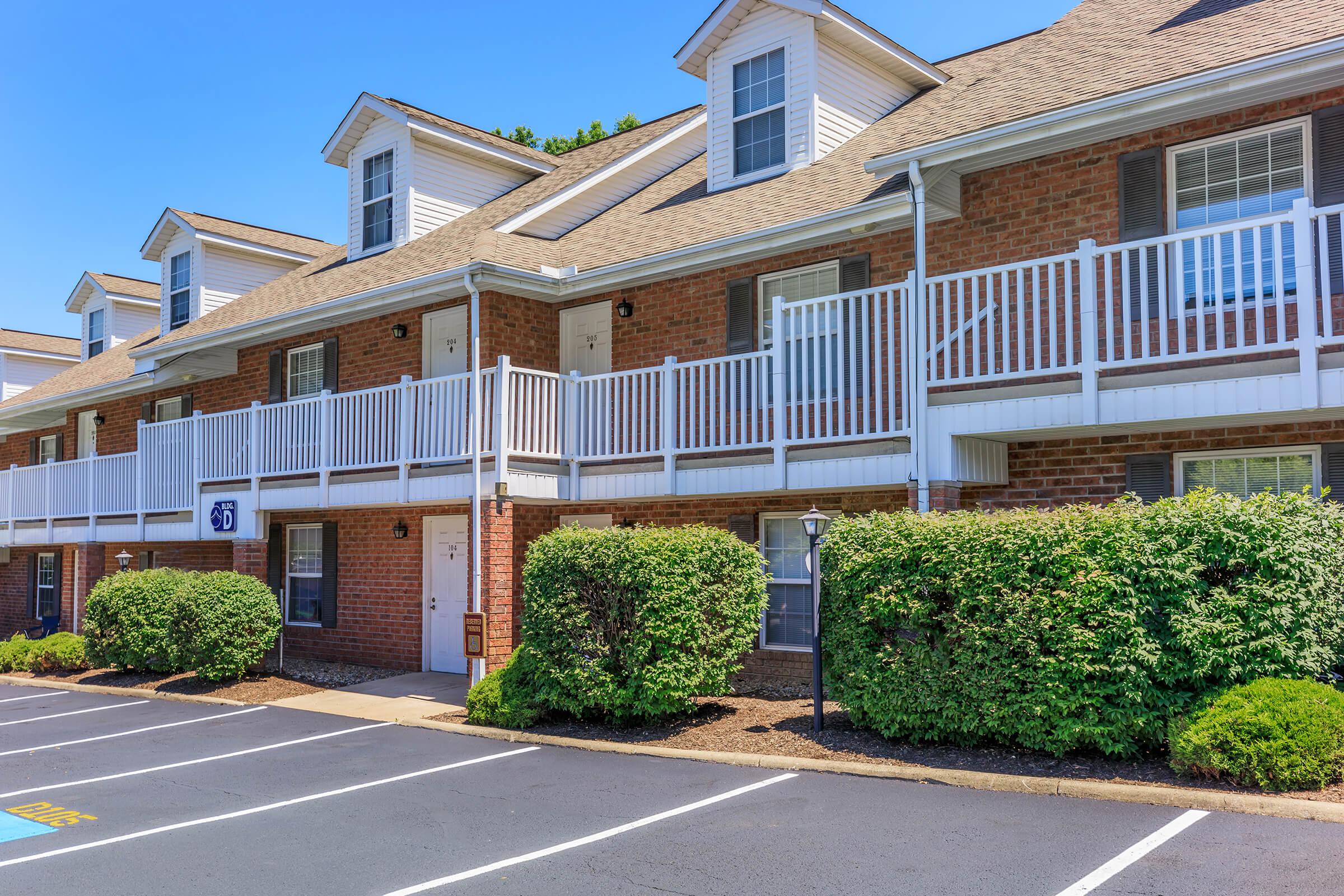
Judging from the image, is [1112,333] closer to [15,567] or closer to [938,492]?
[938,492]

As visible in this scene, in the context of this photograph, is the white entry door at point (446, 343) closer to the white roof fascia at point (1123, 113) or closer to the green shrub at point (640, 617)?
the green shrub at point (640, 617)

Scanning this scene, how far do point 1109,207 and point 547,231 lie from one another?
8.86 meters

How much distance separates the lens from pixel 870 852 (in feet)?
21.4

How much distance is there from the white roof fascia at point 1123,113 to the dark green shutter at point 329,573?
37.0 ft

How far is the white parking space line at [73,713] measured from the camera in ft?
45.4

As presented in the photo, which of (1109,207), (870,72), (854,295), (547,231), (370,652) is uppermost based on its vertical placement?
(870,72)

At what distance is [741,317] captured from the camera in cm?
1373

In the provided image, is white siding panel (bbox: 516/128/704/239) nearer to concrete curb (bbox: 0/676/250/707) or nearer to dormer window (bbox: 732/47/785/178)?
dormer window (bbox: 732/47/785/178)

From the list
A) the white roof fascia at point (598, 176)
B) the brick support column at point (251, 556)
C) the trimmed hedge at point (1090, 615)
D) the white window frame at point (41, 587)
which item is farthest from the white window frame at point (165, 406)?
the trimmed hedge at point (1090, 615)

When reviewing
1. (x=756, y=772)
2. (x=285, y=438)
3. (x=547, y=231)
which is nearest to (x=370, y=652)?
(x=285, y=438)

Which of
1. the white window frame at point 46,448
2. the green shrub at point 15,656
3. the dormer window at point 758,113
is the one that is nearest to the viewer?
the dormer window at point 758,113

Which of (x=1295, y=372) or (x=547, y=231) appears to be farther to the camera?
(x=547, y=231)

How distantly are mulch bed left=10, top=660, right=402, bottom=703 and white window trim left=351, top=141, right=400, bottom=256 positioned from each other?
23.3ft

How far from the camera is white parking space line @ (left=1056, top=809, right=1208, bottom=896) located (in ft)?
18.6
